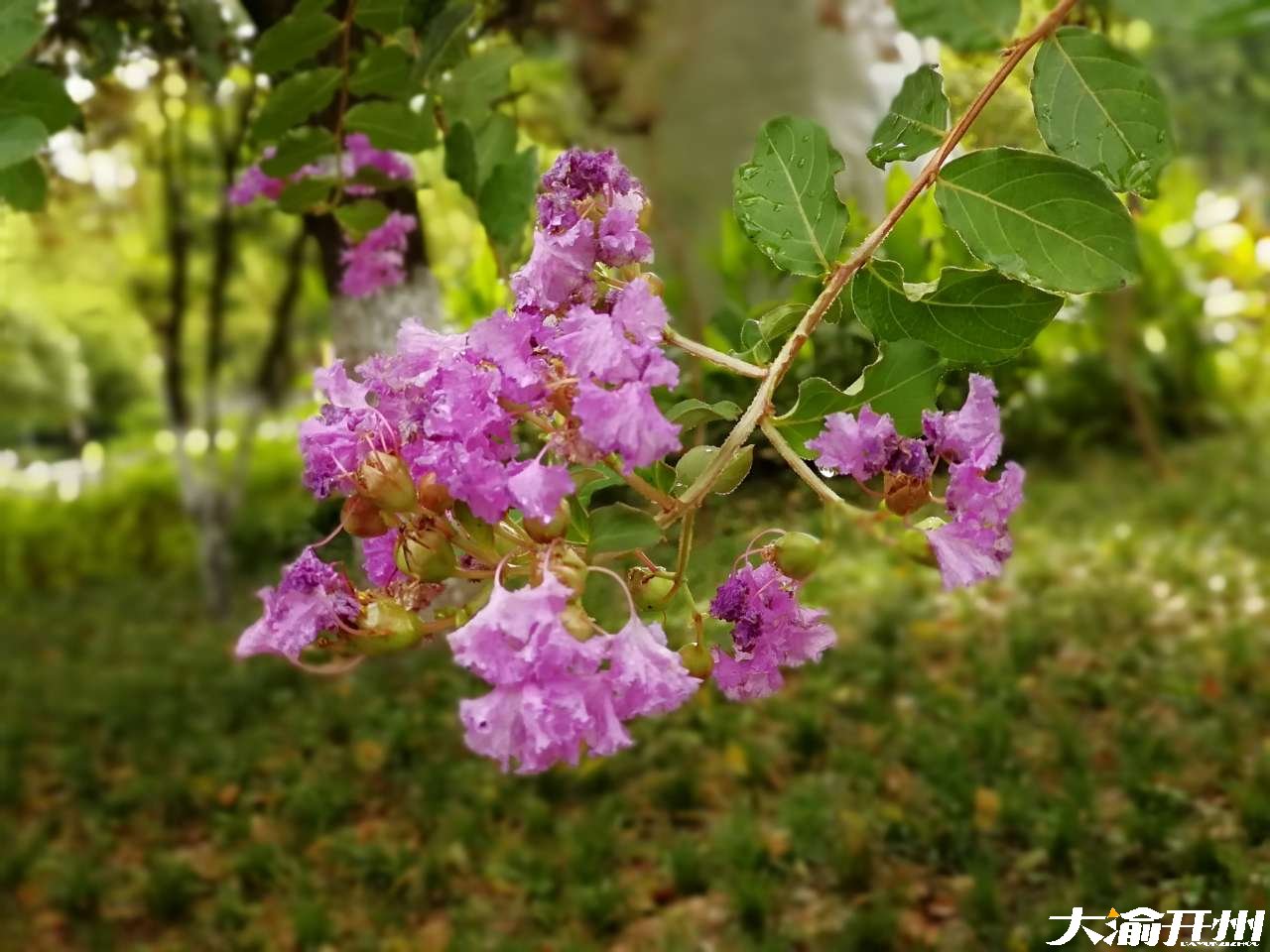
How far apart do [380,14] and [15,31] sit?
0.42 metres

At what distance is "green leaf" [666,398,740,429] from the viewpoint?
86cm

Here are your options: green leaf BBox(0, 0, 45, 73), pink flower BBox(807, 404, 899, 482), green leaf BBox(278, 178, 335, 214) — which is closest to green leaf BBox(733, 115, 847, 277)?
pink flower BBox(807, 404, 899, 482)

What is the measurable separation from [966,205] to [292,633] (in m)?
0.60

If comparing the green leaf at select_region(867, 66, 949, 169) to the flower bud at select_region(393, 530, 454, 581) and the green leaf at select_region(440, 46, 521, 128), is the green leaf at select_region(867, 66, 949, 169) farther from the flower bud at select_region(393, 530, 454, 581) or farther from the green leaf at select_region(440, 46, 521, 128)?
the green leaf at select_region(440, 46, 521, 128)

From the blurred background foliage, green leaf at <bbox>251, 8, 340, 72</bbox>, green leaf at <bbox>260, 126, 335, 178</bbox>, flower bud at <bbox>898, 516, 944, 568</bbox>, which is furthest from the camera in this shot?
the blurred background foliage

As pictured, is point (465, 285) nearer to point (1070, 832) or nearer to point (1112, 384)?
point (1070, 832)

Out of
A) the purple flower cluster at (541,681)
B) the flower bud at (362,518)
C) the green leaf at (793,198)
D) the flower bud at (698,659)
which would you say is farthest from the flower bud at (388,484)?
the green leaf at (793,198)

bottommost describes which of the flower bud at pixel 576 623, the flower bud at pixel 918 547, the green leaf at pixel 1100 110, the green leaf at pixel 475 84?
the flower bud at pixel 576 623

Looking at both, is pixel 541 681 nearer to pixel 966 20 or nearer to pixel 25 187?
pixel 966 20

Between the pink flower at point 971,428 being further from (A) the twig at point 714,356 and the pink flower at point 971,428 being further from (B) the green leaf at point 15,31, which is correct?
(B) the green leaf at point 15,31

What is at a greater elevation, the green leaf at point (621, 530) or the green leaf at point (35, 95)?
the green leaf at point (35, 95)

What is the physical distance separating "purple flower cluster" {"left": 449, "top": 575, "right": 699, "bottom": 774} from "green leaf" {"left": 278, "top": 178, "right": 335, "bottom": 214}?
0.91m

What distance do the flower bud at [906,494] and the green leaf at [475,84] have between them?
830mm

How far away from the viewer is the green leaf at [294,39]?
50.2 inches
